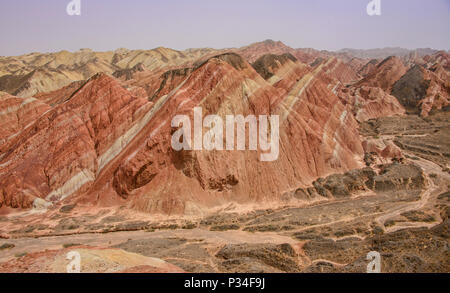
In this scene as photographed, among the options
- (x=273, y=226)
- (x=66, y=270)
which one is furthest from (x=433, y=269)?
(x=66, y=270)

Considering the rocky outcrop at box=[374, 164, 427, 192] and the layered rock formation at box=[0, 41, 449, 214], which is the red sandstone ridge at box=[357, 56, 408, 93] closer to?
the layered rock formation at box=[0, 41, 449, 214]

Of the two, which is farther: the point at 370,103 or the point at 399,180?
the point at 370,103

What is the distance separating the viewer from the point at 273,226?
2345cm

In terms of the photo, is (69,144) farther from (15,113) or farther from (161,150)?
(15,113)

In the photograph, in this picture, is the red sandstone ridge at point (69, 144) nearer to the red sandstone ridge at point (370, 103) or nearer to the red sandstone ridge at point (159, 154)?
the red sandstone ridge at point (159, 154)

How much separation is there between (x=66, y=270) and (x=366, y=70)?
525ft
